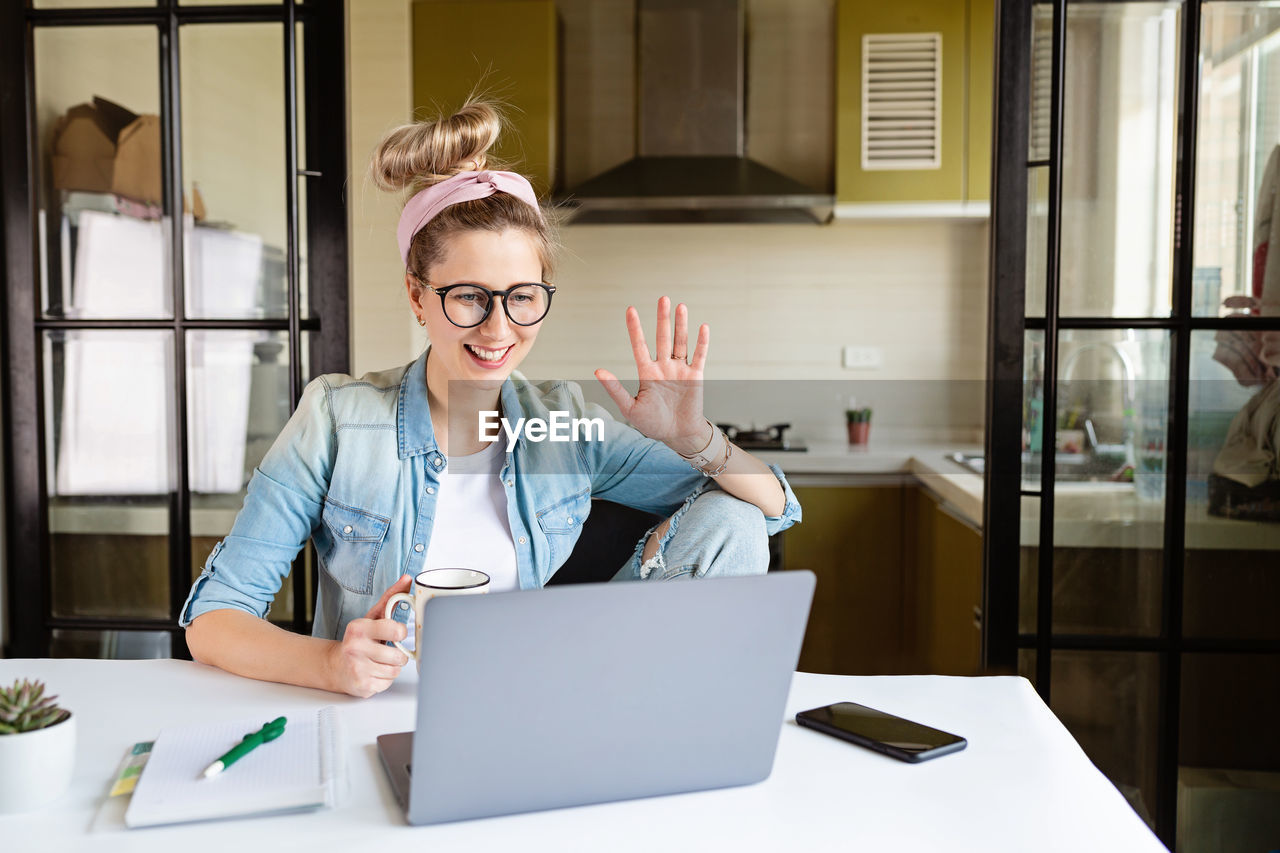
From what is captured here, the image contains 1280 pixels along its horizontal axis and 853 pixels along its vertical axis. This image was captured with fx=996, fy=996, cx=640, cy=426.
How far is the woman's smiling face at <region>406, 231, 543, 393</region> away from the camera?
1.36m

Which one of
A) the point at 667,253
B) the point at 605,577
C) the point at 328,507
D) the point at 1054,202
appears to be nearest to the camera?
the point at 328,507

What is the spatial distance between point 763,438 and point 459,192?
216 centimetres

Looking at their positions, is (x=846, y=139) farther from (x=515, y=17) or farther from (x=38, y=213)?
(x=38, y=213)

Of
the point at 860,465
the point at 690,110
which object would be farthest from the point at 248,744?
the point at 690,110

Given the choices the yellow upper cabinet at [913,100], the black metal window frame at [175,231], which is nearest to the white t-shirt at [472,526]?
the black metal window frame at [175,231]

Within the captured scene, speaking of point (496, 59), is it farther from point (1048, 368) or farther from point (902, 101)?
point (1048, 368)

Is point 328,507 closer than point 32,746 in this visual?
No

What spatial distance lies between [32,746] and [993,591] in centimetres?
168

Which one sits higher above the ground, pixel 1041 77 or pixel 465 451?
pixel 1041 77

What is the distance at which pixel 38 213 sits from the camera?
208cm

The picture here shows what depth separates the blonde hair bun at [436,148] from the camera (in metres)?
1.41

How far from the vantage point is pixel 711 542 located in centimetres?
125

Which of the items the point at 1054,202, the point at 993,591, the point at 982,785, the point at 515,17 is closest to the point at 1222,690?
the point at 993,591

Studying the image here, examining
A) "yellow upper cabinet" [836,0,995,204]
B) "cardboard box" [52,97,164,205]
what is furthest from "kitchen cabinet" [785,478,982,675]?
"cardboard box" [52,97,164,205]
